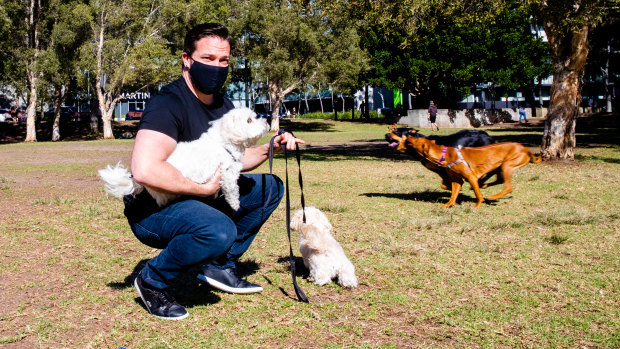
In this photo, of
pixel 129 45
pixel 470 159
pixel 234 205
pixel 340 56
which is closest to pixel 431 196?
pixel 470 159

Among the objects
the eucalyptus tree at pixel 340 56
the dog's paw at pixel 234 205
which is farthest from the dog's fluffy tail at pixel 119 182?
the eucalyptus tree at pixel 340 56

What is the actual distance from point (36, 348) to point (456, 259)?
3713mm

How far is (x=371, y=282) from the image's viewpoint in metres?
4.74

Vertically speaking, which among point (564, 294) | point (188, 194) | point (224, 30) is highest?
point (224, 30)

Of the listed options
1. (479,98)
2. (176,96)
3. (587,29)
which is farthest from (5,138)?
(479,98)

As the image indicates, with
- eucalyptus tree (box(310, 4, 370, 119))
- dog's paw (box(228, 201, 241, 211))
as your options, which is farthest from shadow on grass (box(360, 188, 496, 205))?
eucalyptus tree (box(310, 4, 370, 119))

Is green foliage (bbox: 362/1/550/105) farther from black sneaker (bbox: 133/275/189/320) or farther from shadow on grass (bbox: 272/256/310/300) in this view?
black sneaker (bbox: 133/275/189/320)

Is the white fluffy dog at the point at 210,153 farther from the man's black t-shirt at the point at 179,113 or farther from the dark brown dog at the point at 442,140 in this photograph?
the dark brown dog at the point at 442,140

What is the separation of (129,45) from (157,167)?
37.0 meters

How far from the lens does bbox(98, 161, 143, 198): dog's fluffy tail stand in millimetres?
3656

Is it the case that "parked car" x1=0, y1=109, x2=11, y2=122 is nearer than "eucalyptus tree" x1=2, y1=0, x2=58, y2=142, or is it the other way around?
"eucalyptus tree" x1=2, y1=0, x2=58, y2=142

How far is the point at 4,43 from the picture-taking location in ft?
104

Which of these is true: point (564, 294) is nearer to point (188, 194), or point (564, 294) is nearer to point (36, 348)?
point (188, 194)

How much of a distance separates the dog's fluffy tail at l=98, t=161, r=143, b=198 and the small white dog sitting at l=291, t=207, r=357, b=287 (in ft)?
4.87
